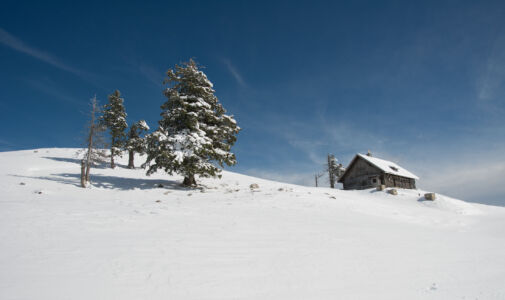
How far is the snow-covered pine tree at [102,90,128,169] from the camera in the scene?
117 feet

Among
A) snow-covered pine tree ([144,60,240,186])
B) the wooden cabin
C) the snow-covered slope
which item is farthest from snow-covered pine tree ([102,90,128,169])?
the wooden cabin

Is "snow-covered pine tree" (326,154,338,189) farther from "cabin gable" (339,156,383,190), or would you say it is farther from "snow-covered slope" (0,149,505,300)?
"snow-covered slope" (0,149,505,300)

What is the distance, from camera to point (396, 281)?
4.46 metres

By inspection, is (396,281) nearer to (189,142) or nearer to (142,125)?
(189,142)

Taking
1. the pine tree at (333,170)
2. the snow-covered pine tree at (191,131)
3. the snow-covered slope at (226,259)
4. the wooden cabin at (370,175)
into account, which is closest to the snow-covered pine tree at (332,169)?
the pine tree at (333,170)

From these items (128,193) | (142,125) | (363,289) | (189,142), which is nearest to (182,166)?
(189,142)

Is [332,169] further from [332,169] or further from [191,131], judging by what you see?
[191,131]

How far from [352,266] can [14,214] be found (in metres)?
12.0

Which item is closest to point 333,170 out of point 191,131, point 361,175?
point 361,175

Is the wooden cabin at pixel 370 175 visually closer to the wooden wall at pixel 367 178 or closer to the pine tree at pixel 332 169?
the wooden wall at pixel 367 178

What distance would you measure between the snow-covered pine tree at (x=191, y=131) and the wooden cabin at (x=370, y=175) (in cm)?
2115

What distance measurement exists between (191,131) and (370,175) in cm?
2581

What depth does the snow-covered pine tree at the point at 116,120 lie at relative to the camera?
35.8m

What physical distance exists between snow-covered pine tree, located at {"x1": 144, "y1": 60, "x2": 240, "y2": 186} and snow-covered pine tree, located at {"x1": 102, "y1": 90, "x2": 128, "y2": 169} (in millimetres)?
18516
